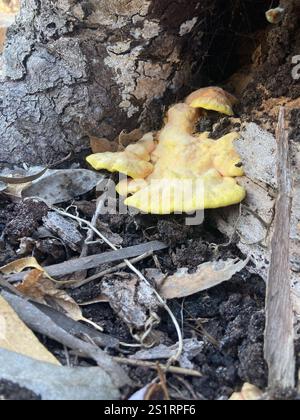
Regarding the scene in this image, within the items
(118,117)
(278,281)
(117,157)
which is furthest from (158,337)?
(118,117)

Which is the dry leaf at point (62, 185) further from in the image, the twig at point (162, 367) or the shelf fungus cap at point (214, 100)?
the twig at point (162, 367)

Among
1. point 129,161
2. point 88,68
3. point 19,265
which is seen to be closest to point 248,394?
point 19,265

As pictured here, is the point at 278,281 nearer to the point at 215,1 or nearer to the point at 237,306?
the point at 237,306

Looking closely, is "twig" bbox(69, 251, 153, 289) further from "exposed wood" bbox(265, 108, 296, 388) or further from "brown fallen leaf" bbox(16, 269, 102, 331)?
"exposed wood" bbox(265, 108, 296, 388)

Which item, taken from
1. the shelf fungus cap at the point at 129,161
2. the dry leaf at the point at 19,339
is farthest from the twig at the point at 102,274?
the shelf fungus cap at the point at 129,161

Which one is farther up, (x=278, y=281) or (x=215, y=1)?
(x=215, y=1)

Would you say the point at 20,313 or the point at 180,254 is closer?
the point at 20,313

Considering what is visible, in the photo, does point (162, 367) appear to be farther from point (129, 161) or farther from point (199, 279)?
point (129, 161)
